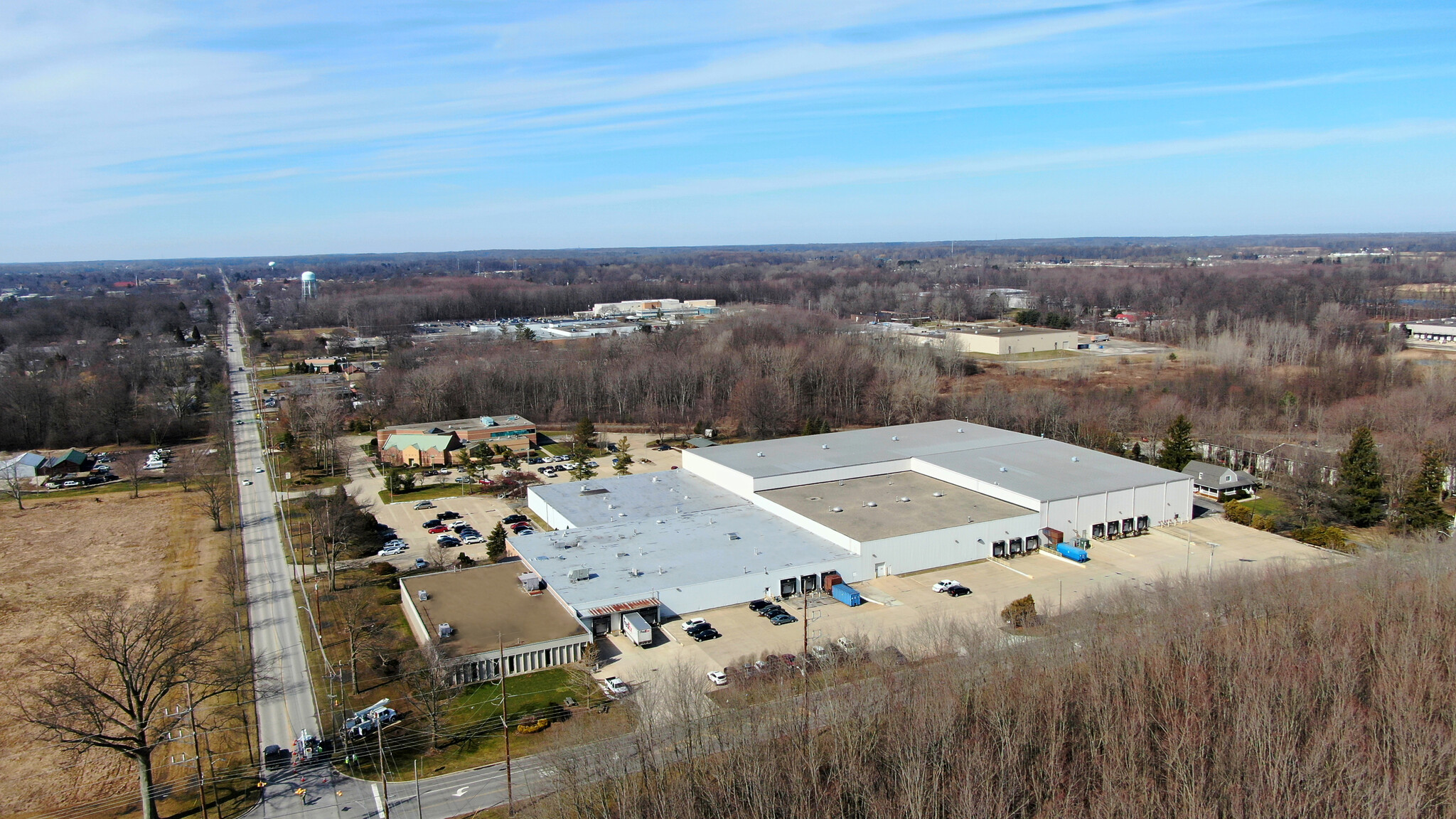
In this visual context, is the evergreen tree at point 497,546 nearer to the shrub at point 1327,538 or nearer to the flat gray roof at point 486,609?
the flat gray roof at point 486,609

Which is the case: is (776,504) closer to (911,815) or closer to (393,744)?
(393,744)

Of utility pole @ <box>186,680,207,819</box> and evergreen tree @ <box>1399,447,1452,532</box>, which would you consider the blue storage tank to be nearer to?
evergreen tree @ <box>1399,447,1452,532</box>

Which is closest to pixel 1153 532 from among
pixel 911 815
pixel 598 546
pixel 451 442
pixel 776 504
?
pixel 776 504

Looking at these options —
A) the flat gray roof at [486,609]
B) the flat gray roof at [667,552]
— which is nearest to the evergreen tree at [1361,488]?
the flat gray roof at [667,552]

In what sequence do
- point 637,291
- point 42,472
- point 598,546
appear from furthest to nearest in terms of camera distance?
1. point 637,291
2. point 42,472
3. point 598,546

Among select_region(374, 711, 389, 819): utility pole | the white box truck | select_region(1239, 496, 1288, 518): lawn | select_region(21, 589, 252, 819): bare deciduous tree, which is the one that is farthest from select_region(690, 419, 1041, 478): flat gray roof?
select_region(21, 589, 252, 819): bare deciduous tree

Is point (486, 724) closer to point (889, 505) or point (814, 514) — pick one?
point (814, 514)

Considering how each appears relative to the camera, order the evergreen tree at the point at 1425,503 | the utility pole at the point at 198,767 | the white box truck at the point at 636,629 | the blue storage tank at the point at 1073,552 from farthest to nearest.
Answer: the evergreen tree at the point at 1425,503
the blue storage tank at the point at 1073,552
the white box truck at the point at 636,629
the utility pole at the point at 198,767
